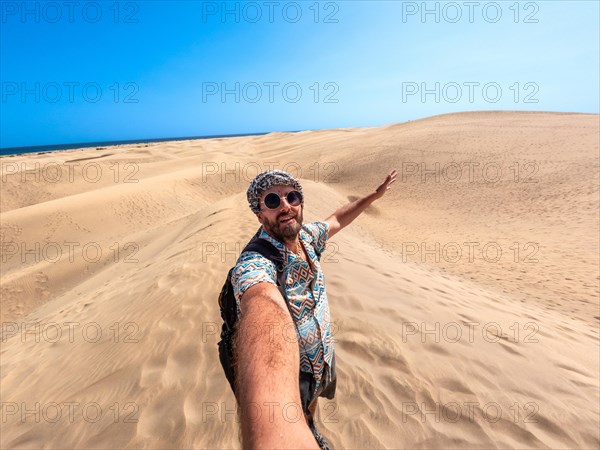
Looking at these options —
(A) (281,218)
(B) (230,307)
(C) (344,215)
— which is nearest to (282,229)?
(A) (281,218)

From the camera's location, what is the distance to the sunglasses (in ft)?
5.87

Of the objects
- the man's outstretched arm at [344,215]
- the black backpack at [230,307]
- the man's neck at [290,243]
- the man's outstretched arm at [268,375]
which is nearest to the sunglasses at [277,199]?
the man's neck at [290,243]

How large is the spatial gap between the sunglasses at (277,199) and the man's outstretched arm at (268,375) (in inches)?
20.0

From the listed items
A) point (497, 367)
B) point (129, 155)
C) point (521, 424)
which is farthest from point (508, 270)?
point (129, 155)

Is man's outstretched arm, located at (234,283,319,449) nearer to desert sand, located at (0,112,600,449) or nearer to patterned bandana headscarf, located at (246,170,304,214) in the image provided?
desert sand, located at (0,112,600,449)

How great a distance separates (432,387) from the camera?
277 centimetres

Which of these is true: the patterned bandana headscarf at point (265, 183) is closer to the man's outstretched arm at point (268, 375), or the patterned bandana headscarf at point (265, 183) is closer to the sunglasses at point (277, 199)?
the sunglasses at point (277, 199)

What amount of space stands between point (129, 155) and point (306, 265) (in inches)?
1200

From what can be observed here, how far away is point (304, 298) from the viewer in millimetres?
1642

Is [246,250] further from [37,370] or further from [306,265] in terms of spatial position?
[37,370]

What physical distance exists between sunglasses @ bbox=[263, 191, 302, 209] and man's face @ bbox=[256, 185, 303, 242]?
2 cm

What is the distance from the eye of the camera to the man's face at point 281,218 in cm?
173

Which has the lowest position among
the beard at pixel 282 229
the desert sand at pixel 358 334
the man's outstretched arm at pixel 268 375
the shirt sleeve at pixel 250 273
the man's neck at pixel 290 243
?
the desert sand at pixel 358 334

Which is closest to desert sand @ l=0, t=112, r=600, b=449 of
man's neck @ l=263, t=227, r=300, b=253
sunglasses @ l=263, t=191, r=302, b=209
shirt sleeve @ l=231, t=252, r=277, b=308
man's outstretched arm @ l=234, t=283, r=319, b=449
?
man's outstretched arm @ l=234, t=283, r=319, b=449
